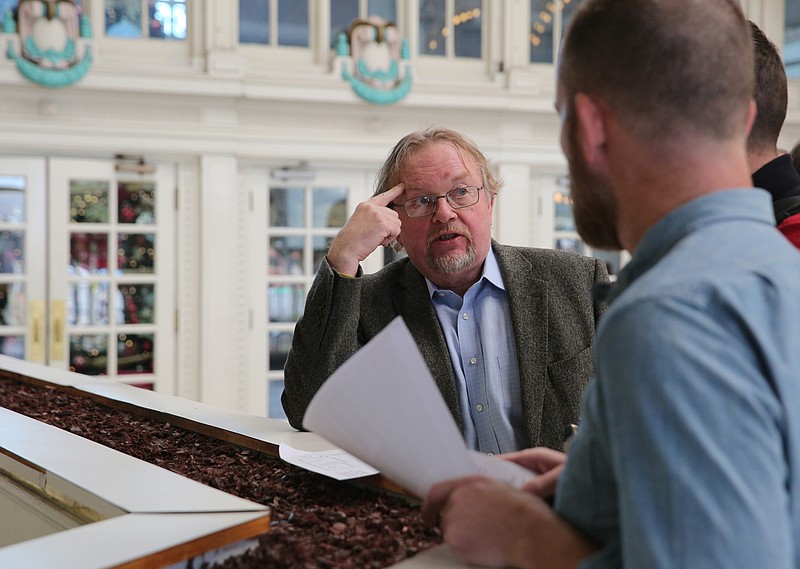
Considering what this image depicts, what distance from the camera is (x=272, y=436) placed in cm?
171

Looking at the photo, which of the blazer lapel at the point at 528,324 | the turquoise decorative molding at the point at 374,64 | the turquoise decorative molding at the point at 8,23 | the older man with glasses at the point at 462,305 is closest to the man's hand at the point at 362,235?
the older man with glasses at the point at 462,305

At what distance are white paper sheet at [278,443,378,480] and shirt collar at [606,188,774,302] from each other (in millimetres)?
633

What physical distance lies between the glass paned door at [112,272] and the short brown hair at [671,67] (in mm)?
5074

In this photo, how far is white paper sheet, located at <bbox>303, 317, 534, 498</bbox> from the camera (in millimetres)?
912

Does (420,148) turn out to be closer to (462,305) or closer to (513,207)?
(462,305)

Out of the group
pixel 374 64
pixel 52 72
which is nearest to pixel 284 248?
pixel 374 64

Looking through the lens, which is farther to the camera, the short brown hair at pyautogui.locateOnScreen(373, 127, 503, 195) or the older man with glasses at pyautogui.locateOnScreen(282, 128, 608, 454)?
the short brown hair at pyautogui.locateOnScreen(373, 127, 503, 195)

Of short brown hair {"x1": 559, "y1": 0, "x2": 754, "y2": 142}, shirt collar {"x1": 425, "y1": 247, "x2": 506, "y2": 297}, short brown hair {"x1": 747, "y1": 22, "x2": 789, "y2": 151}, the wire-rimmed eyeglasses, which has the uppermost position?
short brown hair {"x1": 747, "y1": 22, "x2": 789, "y2": 151}

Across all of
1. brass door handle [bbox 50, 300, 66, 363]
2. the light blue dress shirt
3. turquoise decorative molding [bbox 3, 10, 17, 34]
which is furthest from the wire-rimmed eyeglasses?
turquoise decorative molding [bbox 3, 10, 17, 34]

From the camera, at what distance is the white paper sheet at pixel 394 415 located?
91 cm

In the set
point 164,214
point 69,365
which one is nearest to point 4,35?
point 164,214

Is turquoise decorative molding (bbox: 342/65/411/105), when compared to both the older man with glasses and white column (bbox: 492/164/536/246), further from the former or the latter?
the older man with glasses

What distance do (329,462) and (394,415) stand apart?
0.58 m

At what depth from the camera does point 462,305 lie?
2217mm
